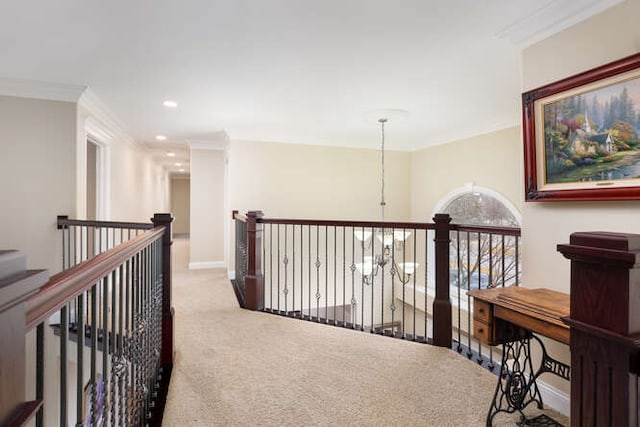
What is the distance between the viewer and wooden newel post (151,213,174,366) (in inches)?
87.4

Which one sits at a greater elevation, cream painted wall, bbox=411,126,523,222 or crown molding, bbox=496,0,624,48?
crown molding, bbox=496,0,624,48

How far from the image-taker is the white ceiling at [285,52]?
6.48 ft

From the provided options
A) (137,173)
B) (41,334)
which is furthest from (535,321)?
(137,173)

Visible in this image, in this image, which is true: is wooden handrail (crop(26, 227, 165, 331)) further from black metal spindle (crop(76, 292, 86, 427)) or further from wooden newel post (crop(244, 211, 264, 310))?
wooden newel post (crop(244, 211, 264, 310))

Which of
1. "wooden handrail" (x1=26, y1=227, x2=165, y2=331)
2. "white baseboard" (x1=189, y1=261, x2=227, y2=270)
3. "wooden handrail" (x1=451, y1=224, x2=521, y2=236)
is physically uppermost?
"wooden handrail" (x1=451, y1=224, x2=521, y2=236)

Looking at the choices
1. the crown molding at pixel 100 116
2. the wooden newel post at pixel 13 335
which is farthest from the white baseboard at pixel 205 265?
the wooden newel post at pixel 13 335

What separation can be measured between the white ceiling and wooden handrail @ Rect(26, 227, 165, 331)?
1.63 m

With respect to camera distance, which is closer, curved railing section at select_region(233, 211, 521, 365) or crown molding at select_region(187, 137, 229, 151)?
curved railing section at select_region(233, 211, 521, 365)

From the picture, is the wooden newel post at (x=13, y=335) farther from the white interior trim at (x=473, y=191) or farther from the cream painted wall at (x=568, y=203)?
the white interior trim at (x=473, y=191)

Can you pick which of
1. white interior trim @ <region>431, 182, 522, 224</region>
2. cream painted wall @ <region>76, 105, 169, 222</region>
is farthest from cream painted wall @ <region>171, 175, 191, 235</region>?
white interior trim @ <region>431, 182, 522, 224</region>

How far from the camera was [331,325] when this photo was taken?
3127mm

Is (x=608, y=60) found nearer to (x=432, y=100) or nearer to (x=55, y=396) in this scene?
(x=432, y=100)

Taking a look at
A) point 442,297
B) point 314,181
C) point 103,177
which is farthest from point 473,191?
point 103,177

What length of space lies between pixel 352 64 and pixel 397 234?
6.01ft
